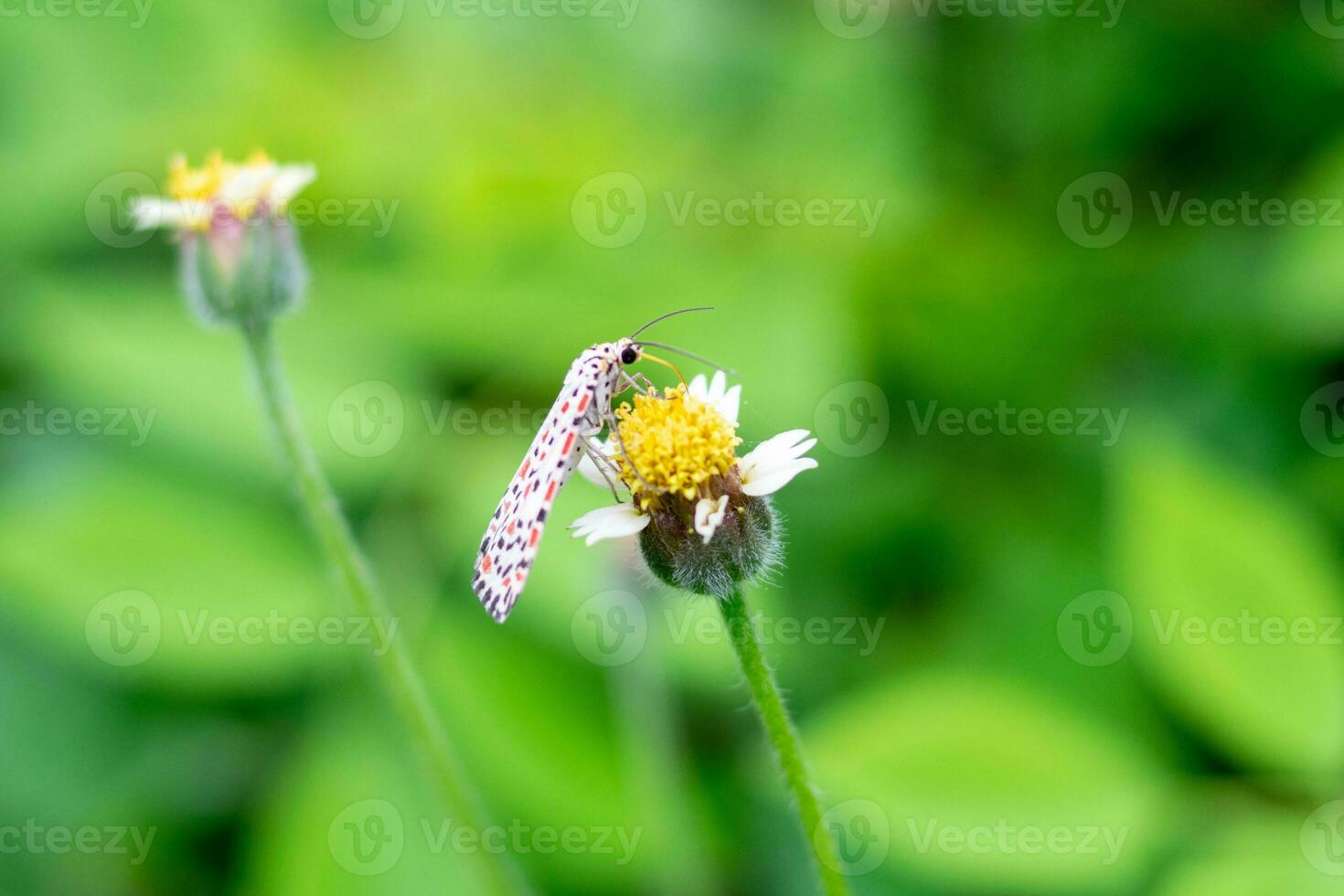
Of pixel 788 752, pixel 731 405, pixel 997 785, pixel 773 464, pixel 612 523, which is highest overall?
pixel 731 405

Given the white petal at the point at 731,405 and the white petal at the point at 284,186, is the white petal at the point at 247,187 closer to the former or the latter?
the white petal at the point at 284,186

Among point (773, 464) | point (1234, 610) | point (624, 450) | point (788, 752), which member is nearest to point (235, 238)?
point (624, 450)

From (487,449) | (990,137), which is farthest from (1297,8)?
(487,449)

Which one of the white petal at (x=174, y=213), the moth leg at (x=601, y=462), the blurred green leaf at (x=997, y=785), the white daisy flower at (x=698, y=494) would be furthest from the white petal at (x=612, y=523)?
the white petal at (x=174, y=213)

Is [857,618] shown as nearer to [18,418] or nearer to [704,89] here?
[704,89]

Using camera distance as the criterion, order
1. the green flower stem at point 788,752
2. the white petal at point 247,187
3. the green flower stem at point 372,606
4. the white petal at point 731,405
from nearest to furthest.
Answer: the green flower stem at point 788,752 → the white petal at point 731,405 → the green flower stem at point 372,606 → the white petal at point 247,187

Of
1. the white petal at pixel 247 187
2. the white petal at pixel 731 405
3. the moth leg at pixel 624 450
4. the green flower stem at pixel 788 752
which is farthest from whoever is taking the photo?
the white petal at pixel 247 187

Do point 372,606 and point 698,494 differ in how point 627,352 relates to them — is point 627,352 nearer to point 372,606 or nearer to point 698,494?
point 698,494
